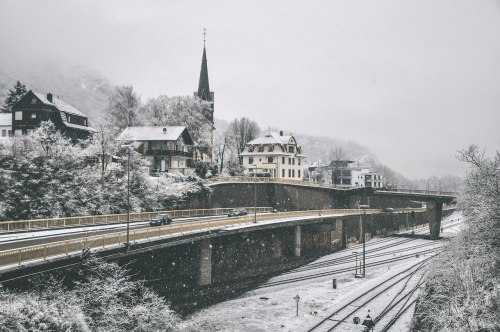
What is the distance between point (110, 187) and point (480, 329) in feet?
130

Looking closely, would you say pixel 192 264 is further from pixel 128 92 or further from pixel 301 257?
pixel 128 92

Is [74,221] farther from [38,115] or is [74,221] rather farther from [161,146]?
[38,115]

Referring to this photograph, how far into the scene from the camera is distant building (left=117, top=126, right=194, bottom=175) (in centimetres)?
6500

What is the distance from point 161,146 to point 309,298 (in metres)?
38.2

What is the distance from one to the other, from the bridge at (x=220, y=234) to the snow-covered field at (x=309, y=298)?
3.45 meters

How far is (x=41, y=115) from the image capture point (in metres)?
68.4

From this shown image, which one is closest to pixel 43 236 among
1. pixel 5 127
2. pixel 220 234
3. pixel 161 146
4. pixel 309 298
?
pixel 220 234

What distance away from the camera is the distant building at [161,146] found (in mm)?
65000

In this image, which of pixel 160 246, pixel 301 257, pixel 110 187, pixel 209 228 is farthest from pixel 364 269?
pixel 110 187

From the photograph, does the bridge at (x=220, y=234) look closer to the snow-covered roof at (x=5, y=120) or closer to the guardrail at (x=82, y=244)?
the guardrail at (x=82, y=244)

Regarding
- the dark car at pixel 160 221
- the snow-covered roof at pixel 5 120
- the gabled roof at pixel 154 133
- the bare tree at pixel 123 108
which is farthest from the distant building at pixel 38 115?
the dark car at pixel 160 221

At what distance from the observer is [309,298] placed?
3681 centimetres

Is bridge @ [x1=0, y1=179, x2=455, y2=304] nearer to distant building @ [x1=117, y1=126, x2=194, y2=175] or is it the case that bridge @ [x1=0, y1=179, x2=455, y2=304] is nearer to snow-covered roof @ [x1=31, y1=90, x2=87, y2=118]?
distant building @ [x1=117, y1=126, x2=194, y2=175]

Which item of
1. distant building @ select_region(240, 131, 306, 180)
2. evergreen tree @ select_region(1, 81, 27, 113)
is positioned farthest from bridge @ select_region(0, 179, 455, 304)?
evergreen tree @ select_region(1, 81, 27, 113)
